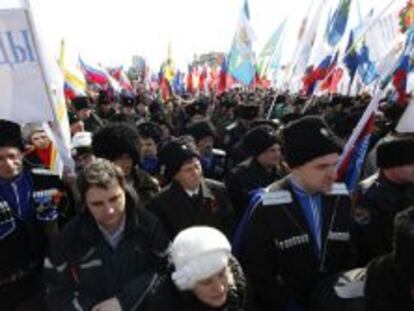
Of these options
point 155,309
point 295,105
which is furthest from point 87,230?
point 295,105

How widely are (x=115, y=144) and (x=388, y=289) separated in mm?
2838

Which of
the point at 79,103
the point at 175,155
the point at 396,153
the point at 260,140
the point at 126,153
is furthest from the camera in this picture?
the point at 79,103

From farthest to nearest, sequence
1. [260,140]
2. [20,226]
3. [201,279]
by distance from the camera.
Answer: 1. [260,140]
2. [20,226]
3. [201,279]

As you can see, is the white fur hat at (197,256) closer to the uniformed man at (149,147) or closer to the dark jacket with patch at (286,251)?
the dark jacket with patch at (286,251)

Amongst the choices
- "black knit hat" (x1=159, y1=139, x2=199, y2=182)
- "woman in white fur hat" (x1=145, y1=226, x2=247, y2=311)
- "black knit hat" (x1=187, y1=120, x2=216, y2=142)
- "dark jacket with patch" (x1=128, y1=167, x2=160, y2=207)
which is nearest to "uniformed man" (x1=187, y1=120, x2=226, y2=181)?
"black knit hat" (x1=187, y1=120, x2=216, y2=142)

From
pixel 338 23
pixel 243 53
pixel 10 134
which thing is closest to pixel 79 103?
pixel 243 53

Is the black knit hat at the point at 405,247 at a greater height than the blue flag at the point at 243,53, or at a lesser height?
greater

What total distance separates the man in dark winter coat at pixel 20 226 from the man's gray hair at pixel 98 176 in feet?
2.06

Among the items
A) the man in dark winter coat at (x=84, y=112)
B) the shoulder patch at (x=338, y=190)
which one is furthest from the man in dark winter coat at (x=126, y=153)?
the man in dark winter coat at (x=84, y=112)

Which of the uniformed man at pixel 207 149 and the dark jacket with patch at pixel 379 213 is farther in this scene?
the uniformed man at pixel 207 149

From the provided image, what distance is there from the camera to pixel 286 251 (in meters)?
3.65

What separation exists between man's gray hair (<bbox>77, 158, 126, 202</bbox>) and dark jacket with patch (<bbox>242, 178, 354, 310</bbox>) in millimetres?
832

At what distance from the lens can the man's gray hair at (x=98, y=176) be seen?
3.52 m

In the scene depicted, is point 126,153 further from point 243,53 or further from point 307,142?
point 243,53
